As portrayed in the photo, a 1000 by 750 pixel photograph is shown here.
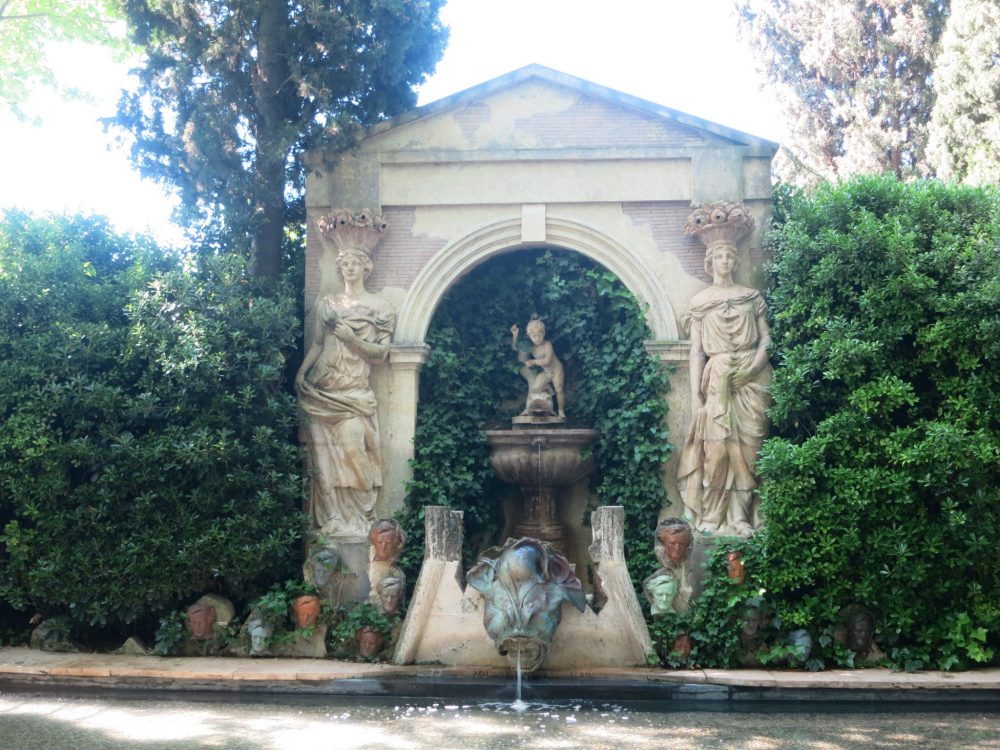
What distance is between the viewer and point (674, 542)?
24.5ft

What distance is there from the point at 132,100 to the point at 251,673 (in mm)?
5518

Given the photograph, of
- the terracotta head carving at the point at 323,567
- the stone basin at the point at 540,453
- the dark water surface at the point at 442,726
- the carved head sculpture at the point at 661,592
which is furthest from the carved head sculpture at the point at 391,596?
the carved head sculpture at the point at 661,592

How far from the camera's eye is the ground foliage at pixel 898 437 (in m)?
6.77

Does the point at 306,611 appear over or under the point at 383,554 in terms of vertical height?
under

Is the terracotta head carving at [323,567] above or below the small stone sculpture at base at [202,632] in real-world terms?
above

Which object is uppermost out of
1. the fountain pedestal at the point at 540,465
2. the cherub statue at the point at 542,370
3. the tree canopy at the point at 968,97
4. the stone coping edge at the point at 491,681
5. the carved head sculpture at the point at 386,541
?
the tree canopy at the point at 968,97

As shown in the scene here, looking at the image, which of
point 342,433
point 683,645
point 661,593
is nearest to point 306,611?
point 342,433

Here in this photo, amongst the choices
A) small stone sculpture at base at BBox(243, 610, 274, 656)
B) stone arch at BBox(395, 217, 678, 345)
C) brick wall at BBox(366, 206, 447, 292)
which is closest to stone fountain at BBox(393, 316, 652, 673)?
small stone sculpture at base at BBox(243, 610, 274, 656)

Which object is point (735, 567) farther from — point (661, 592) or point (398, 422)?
point (398, 422)

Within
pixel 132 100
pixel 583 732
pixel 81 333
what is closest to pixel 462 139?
pixel 132 100

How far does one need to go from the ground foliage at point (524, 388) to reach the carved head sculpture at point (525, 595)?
1566 millimetres

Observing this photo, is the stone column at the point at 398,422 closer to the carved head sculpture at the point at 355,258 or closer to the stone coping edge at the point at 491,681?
the carved head sculpture at the point at 355,258

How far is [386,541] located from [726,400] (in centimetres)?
321

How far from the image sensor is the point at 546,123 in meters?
8.82
